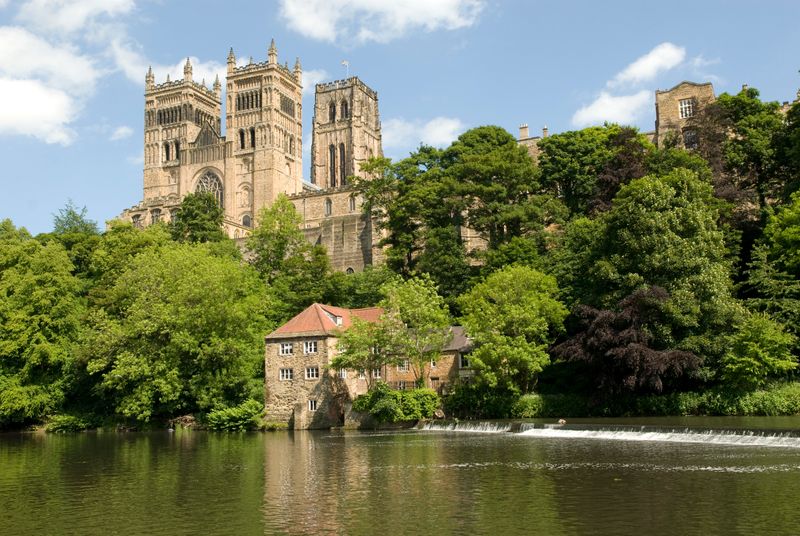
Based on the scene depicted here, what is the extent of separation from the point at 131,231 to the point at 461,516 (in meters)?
51.5

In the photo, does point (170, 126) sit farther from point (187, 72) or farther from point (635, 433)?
point (635, 433)

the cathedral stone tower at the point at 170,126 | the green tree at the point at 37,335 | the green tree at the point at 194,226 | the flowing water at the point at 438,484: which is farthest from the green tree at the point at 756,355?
the cathedral stone tower at the point at 170,126

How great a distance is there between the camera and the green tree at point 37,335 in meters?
52.1

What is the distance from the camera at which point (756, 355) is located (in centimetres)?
3906

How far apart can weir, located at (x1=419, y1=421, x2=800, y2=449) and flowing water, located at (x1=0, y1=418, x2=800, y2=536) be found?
0.08m

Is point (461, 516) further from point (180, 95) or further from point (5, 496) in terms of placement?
point (180, 95)

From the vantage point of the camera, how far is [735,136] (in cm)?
5891

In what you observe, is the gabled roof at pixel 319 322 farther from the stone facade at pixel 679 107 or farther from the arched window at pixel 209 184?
the arched window at pixel 209 184

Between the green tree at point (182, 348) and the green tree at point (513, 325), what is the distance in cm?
1341

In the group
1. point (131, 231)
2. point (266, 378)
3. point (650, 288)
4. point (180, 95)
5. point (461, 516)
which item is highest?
point (180, 95)

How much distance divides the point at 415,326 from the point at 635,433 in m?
15.3

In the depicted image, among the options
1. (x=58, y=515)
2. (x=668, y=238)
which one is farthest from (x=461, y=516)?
(x=668, y=238)

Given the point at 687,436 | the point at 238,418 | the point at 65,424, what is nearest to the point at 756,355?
the point at 687,436

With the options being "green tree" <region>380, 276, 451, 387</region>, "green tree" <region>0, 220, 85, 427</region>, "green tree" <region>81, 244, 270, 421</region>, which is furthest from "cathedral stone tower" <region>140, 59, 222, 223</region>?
"green tree" <region>380, 276, 451, 387</region>
